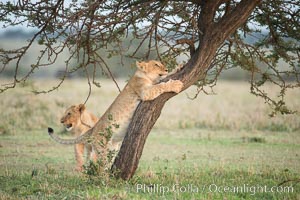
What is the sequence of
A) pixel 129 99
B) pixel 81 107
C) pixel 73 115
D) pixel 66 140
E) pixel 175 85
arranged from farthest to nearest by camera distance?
pixel 73 115
pixel 81 107
pixel 66 140
pixel 129 99
pixel 175 85

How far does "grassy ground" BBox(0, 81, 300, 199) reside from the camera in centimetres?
716

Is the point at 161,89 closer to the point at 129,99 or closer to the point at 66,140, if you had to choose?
the point at 129,99

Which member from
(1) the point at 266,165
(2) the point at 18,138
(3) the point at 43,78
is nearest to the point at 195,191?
(1) the point at 266,165

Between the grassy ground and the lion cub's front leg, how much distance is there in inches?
40.1

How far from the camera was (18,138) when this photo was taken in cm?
1435

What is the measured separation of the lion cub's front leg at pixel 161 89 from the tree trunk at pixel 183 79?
88mm

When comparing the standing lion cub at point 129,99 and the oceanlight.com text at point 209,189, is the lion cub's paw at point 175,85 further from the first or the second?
the oceanlight.com text at point 209,189

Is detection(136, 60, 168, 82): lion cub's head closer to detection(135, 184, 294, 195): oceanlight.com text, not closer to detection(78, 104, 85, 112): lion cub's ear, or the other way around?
detection(135, 184, 294, 195): oceanlight.com text

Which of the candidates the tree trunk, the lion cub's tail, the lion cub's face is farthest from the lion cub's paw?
the lion cub's face

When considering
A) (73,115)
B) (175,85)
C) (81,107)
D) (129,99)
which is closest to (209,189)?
(175,85)

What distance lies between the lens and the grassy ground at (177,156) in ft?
23.5

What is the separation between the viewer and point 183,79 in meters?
7.81

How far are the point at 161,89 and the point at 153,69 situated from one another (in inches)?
25.9

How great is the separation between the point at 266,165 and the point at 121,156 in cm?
358
